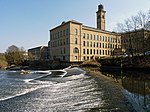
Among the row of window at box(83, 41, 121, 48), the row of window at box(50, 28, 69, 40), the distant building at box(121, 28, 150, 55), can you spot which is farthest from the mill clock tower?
the distant building at box(121, 28, 150, 55)

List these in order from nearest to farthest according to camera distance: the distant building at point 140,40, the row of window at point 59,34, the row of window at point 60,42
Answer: the distant building at point 140,40, the row of window at point 59,34, the row of window at point 60,42

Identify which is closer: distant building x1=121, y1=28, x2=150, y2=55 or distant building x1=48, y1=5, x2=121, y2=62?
distant building x1=121, y1=28, x2=150, y2=55

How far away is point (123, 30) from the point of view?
203 feet

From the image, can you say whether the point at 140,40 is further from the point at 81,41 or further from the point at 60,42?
the point at 60,42

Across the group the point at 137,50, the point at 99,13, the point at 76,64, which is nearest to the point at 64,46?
the point at 76,64

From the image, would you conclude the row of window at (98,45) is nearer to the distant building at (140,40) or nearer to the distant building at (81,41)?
the distant building at (81,41)

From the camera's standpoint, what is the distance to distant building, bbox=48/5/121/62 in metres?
88.4

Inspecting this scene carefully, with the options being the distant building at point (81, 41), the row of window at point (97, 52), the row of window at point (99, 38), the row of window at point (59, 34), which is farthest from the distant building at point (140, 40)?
the row of window at point (99, 38)

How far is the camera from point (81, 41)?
304 ft

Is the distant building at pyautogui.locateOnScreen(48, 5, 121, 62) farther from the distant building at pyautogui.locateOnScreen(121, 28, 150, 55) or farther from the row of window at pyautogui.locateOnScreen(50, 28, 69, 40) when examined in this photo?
the distant building at pyautogui.locateOnScreen(121, 28, 150, 55)

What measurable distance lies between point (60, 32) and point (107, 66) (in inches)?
1677

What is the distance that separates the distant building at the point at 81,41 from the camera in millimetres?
88438

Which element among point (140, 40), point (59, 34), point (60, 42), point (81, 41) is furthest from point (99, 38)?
point (140, 40)

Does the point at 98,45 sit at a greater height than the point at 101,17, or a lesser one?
lesser
